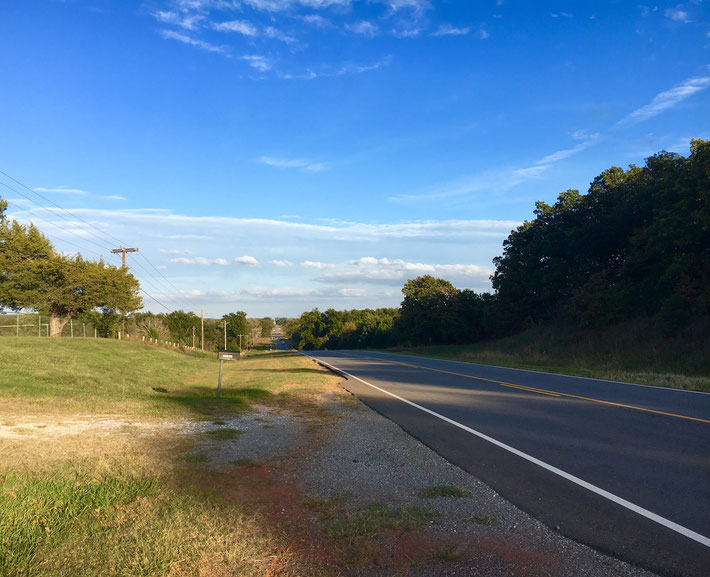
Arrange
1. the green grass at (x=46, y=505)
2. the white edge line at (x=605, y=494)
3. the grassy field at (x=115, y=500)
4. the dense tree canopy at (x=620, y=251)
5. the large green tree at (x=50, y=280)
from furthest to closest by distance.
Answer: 1. the large green tree at (x=50, y=280)
2. the dense tree canopy at (x=620, y=251)
3. the white edge line at (x=605, y=494)
4. the green grass at (x=46, y=505)
5. the grassy field at (x=115, y=500)

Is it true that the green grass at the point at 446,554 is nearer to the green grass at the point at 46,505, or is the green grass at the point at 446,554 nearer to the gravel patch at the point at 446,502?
the gravel patch at the point at 446,502

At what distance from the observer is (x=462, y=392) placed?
52.0 ft

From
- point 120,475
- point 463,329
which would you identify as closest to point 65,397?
point 120,475

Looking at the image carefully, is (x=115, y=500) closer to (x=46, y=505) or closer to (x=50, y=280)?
(x=46, y=505)

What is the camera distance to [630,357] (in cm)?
3216

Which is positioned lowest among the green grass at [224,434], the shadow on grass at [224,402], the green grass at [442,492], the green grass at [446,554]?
the shadow on grass at [224,402]

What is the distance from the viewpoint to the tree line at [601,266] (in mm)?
31344

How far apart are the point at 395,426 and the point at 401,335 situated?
71.5 metres

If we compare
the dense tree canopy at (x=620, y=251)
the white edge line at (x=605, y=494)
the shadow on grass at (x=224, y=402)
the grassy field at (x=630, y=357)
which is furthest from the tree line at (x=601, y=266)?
the white edge line at (x=605, y=494)

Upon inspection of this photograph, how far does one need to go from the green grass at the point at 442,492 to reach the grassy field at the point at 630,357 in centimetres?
1281

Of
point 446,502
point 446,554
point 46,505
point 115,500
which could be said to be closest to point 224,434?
point 115,500

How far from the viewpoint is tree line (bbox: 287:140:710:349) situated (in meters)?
31.3

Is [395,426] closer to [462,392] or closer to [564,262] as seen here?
[462,392]

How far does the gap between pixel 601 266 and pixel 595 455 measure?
4825cm
